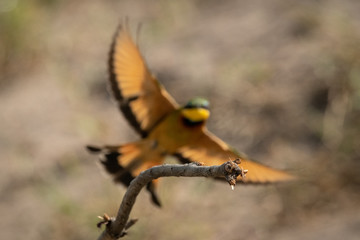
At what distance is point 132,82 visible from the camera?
2.20 m

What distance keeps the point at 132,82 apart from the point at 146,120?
0.60 feet

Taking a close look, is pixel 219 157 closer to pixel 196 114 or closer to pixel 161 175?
pixel 196 114

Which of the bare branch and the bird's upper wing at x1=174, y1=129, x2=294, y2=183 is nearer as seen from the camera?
the bare branch

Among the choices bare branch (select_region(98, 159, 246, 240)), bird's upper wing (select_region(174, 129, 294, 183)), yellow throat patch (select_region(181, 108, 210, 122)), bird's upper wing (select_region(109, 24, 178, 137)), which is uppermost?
bird's upper wing (select_region(109, 24, 178, 137))

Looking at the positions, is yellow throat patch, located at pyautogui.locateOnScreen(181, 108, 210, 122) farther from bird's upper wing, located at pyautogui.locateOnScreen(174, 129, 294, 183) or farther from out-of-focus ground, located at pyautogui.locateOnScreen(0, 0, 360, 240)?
out-of-focus ground, located at pyautogui.locateOnScreen(0, 0, 360, 240)

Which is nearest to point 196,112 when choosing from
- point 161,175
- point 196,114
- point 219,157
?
point 196,114

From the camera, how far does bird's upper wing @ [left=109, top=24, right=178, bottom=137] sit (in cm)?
218

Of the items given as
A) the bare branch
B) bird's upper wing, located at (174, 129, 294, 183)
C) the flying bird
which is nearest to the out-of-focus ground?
the flying bird

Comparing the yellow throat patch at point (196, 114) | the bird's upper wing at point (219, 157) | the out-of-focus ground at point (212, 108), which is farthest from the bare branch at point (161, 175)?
the out-of-focus ground at point (212, 108)

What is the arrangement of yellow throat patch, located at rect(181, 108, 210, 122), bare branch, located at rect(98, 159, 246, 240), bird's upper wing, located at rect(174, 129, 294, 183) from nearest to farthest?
bare branch, located at rect(98, 159, 246, 240) → bird's upper wing, located at rect(174, 129, 294, 183) → yellow throat patch, located at rect(181, 108, 210, 122)

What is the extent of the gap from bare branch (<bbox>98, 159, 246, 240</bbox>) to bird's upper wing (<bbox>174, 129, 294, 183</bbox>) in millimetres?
827

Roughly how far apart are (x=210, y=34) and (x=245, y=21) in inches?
11.5

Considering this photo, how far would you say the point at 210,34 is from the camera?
4.36 m

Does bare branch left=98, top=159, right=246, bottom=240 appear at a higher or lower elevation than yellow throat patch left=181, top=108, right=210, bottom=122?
lower
